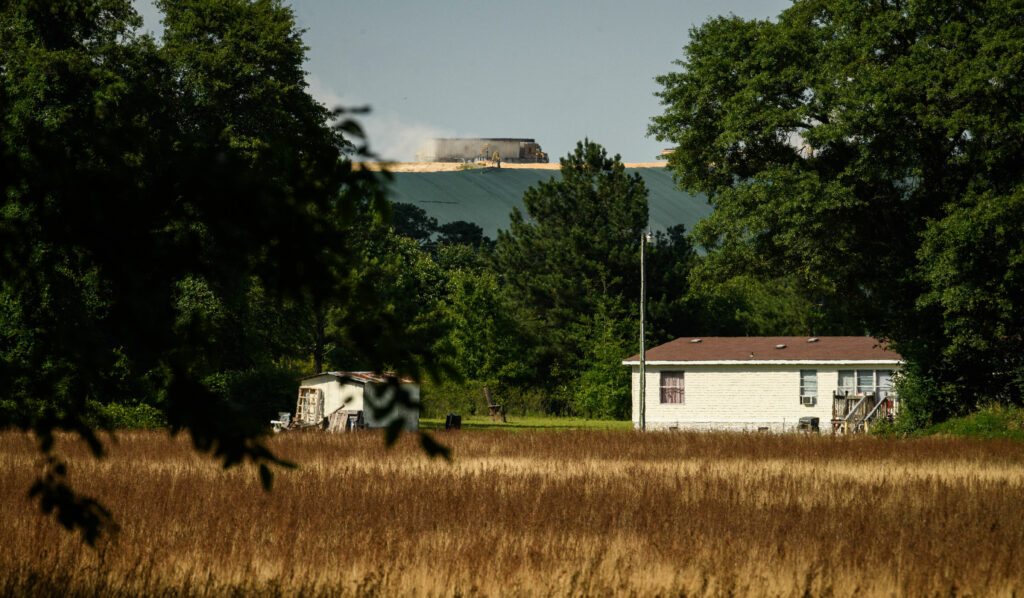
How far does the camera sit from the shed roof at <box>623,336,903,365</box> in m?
45.7

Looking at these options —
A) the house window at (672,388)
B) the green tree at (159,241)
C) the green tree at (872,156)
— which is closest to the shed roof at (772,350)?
the house window at (672,388)

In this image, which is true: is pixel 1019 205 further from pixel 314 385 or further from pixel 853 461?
pixel 314 385

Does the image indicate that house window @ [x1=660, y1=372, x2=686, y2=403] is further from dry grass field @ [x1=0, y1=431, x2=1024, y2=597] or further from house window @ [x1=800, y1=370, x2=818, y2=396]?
dry grass field @ [x1=0, y1=431, x2=1024, y2=597]

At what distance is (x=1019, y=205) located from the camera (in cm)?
2812

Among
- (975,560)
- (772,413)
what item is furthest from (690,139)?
(975,560)

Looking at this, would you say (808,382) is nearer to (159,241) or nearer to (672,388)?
(672,388)

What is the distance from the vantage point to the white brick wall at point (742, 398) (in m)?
46.1

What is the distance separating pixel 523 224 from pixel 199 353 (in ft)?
219

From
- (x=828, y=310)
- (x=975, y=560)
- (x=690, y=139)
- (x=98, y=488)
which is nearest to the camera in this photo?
(x=975, y=560)

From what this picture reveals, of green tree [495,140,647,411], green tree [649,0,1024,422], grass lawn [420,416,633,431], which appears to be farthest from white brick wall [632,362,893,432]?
green tree [495,140,647,411]

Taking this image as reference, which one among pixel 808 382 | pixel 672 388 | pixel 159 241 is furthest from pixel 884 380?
pixel 159 241

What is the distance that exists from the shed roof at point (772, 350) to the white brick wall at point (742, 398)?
46 cm

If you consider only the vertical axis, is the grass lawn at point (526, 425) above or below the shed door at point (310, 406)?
below

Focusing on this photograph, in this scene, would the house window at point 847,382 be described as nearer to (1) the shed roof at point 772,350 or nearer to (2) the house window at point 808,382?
(1) the shed roof at point 772,350
